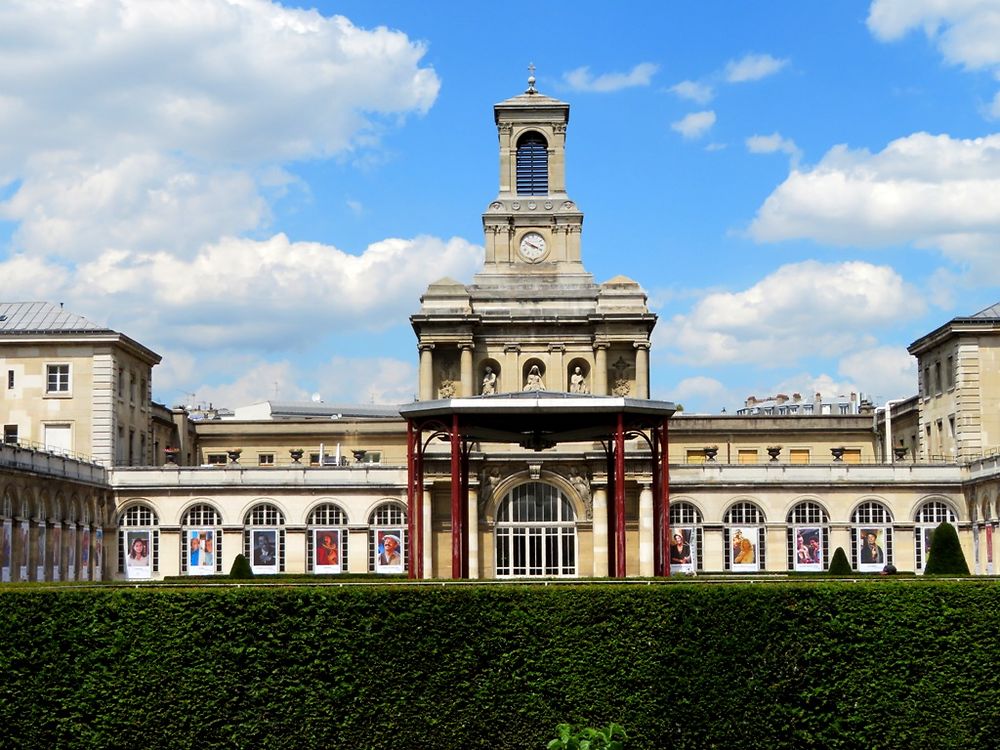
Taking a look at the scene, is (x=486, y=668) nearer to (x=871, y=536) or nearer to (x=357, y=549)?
(x=357, y=549)

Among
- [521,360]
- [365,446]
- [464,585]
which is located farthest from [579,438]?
[365,446]

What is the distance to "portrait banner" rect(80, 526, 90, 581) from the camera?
66.0 metres

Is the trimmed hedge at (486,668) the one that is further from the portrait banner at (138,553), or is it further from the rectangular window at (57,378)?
the rectangular window at (57,378)

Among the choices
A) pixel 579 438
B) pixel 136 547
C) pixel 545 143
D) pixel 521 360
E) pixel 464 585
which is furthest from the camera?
pixel 545 143

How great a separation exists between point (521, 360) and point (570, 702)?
54.3 metres

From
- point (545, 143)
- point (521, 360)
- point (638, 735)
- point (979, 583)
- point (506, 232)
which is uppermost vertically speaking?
point (545, 143)

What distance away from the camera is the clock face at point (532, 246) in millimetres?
81625

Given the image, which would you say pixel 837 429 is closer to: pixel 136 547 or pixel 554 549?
pixel 554 549

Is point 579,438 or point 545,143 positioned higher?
point 545,143

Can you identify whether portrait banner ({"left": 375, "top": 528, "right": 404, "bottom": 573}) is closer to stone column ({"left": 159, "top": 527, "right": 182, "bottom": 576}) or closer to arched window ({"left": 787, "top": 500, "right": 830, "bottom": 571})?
stone column ({"left": 159, "top": 527, "right": 182, "bottom": 576})

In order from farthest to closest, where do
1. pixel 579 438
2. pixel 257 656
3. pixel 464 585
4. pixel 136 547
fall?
1. pixel 136 547
2. pixel 579 438
3. pixel 464 585
4. pixel 257 656

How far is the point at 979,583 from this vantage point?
23.8 meters

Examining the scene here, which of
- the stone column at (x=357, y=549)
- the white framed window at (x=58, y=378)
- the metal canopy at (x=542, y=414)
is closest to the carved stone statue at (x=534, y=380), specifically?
the stone column at (x=357, y=549)

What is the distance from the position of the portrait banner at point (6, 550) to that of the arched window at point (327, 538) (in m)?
17.4
